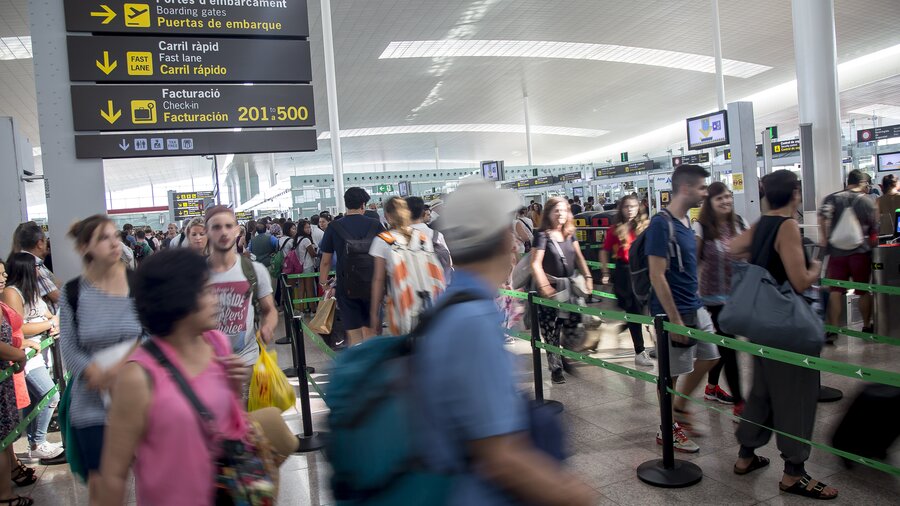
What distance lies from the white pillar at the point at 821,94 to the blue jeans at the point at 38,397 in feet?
33.7

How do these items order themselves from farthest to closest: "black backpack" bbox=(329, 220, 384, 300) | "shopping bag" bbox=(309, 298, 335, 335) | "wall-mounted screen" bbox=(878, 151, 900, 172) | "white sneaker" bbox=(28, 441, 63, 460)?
"wall-mounted screen" bbox=(878, 151, 900, 172) → "shopping bag" bbox=(309, 298, 335, 335) → "black backpack" bbox=(329, 220, 384, 300) → "white sneaker" bbox=(28, 441, 63, 460)

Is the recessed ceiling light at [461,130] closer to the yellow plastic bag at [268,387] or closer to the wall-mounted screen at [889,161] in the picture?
the wall-mounted screen at [889,161]

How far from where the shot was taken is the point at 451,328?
1262 mm

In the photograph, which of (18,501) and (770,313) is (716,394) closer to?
(770,313)

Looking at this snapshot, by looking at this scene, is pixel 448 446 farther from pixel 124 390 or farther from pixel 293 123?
pixel 293 123

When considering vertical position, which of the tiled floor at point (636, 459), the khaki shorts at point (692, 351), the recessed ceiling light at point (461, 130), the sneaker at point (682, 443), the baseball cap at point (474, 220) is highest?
the recessed ceiling light at point (461, 130)

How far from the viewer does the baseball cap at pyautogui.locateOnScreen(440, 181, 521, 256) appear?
1434 millimetres

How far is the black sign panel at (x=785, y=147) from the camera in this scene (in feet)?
71.3

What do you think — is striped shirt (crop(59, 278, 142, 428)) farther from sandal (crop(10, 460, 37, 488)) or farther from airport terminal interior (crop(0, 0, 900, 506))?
sandal (crop(10, 460, 37, 488))

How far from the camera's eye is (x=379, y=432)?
124cm

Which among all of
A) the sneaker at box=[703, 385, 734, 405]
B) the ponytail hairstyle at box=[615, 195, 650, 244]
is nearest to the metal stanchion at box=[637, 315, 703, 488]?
the sneaker at box=[703, 385, 734, 405]

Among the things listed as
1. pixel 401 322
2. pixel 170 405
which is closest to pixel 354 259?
pixel 401 322

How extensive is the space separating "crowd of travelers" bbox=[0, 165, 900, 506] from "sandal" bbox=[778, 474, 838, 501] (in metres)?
0.01

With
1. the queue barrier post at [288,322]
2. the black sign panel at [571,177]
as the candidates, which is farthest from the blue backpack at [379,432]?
the black sign panel at [571,177]
